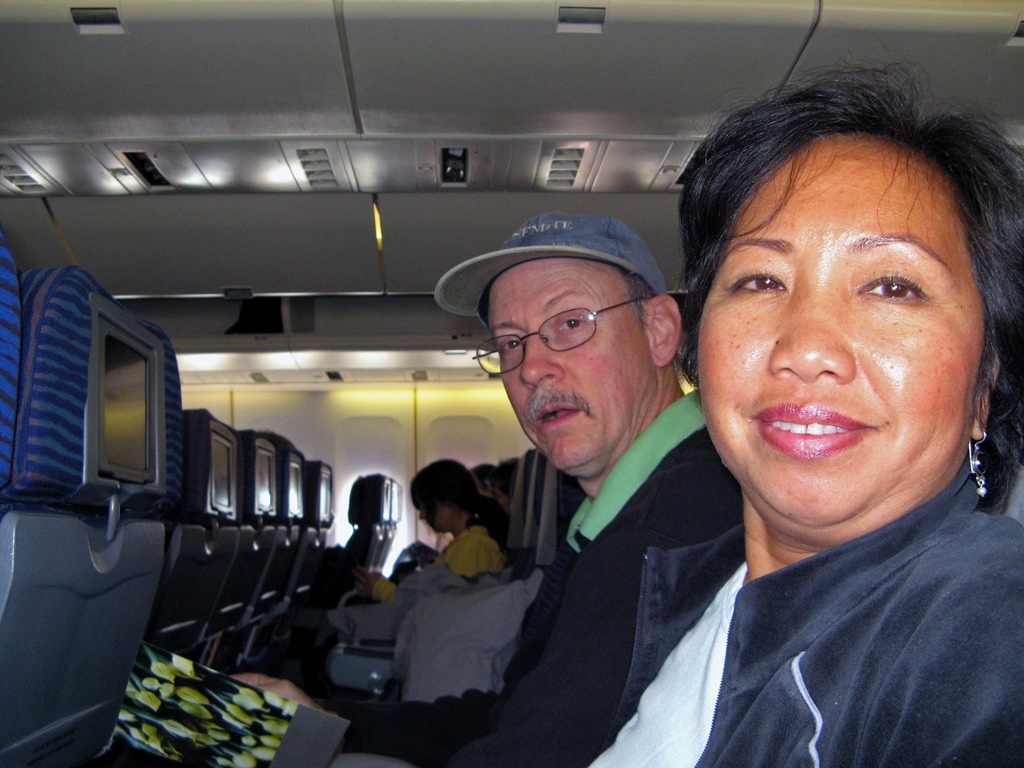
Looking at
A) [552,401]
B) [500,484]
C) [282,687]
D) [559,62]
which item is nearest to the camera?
[282,687]

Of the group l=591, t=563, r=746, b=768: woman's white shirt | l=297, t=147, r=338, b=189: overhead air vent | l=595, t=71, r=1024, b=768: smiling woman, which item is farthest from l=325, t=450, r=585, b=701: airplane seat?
l=297, t=147, r=338, b=189: overhead air vent

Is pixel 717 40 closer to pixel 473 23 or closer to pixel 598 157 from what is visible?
pixel 473 23

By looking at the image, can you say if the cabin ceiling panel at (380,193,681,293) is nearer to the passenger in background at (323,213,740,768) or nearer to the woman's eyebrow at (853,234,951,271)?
the passenger in background at (323,213,740,768)

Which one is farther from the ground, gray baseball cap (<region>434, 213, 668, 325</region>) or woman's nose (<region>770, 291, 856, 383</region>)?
gray baseball cap (<region>434, 213, 668, 325</region>)

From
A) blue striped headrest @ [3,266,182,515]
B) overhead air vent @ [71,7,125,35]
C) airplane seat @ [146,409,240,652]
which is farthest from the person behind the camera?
airplane seat @ [146,409,240,652]

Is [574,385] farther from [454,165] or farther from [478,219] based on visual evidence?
[478,219]

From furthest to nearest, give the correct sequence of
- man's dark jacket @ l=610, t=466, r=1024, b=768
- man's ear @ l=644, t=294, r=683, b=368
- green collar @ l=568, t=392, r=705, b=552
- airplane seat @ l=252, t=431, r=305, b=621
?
airplane seat @ l=252, t=431, r=305, b=621
man's ear @ l=644, t=294, r=683, b=368
green collar @ l=568, t=392, r=705, b=552
man's dark jacket @ l=610, t=466, r=1024, b=768

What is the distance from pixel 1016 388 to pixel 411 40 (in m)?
2.41

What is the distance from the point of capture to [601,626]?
144 centimetres

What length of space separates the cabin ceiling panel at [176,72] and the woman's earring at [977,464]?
7.89ft

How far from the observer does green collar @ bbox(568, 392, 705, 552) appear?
5.88ft

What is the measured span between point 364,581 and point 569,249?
516 centimetres

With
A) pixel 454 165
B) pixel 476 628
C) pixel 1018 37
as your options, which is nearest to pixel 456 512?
pixel 454 165

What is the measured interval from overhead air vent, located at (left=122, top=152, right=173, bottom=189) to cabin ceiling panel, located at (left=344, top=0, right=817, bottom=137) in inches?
46.4
